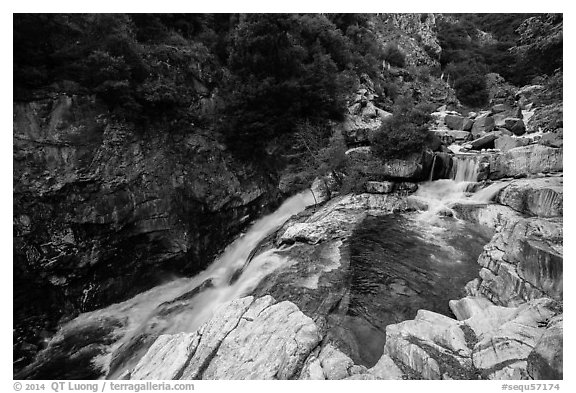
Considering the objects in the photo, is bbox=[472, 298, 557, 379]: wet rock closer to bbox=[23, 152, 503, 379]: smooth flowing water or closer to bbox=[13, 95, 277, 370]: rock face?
bbox=[23, 152, 503, 379]: smooth flowing water

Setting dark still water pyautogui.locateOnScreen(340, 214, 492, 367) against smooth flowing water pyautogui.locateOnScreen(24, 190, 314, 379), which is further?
smooth flowing water pyautogui.locateOnScreen(24, 190, 314, 379)

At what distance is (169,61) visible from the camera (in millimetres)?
12445

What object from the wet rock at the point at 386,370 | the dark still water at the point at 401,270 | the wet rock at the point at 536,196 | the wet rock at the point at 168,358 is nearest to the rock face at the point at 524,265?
the dark still water at the point at 401,270

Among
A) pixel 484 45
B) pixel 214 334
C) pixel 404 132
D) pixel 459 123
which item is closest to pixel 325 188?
pixel 404 132

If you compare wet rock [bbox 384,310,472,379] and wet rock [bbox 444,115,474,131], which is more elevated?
wet rock [bbox 444,115,474,131]

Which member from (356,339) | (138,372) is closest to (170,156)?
(138,372)

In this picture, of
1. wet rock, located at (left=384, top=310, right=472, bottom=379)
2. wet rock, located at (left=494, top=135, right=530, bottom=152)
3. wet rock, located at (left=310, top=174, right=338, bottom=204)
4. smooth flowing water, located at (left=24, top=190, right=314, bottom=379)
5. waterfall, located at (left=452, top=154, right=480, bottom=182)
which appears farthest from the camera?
wet rock, located at (left=494, top=135, right=530, bottom=152)

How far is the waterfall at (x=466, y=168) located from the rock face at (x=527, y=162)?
0.59 m

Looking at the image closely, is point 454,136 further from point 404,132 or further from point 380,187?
point 380,187

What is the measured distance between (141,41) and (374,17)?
101 ft

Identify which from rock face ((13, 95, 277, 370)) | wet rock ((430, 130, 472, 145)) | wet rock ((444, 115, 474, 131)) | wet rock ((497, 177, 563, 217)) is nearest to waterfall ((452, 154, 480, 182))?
wet rock ((497, 177, 563, 217))

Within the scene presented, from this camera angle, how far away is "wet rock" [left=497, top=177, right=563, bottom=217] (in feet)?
26.0

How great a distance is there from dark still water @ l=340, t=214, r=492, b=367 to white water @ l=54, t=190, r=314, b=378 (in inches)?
108

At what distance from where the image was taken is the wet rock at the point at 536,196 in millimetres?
7916
